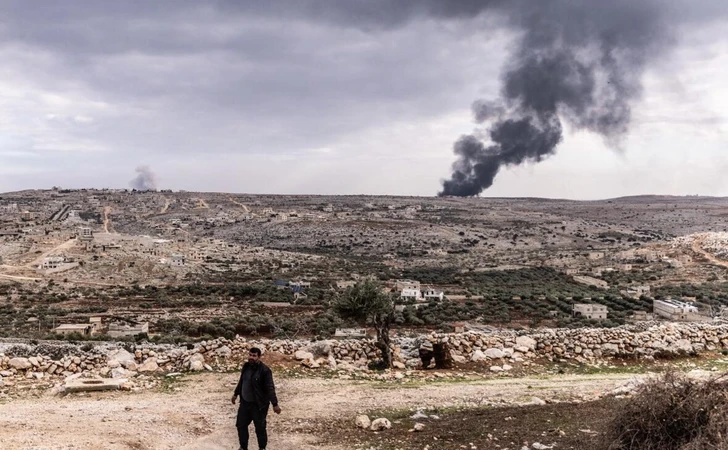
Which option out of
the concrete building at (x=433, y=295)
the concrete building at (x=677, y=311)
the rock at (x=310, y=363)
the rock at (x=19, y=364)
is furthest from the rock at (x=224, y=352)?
the concrete building at (x=433, y=295)

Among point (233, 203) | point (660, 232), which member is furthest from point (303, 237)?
point (660, 232)

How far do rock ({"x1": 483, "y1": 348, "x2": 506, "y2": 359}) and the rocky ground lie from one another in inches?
63.6

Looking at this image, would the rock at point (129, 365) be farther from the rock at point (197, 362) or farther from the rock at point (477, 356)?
the rock at point (477, 356)

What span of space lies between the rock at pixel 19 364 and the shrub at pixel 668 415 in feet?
39.3

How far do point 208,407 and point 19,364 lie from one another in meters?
5.48

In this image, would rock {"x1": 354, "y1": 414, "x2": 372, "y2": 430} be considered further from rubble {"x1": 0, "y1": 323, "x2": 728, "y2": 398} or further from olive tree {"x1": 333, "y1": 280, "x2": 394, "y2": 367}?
olive tree {"x1": 333, "y1": 280, "x2": 394, "y2": 367}

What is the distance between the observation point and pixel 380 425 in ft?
28.0

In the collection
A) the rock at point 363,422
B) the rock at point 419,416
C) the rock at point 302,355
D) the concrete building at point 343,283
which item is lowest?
the concrete building at point 343,283

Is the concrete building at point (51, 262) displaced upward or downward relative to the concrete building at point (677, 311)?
downward

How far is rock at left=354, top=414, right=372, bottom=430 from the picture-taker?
8.61 m

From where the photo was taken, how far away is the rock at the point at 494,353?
14117 millimetres

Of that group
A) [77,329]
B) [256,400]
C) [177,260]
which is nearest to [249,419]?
[256,400]

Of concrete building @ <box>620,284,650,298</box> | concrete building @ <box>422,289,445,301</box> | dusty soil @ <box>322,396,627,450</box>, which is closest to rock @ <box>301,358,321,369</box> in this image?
dusty soil @ <box>322,396,627,450</box>

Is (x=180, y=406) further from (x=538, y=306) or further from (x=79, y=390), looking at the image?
(x=538, y=306)
